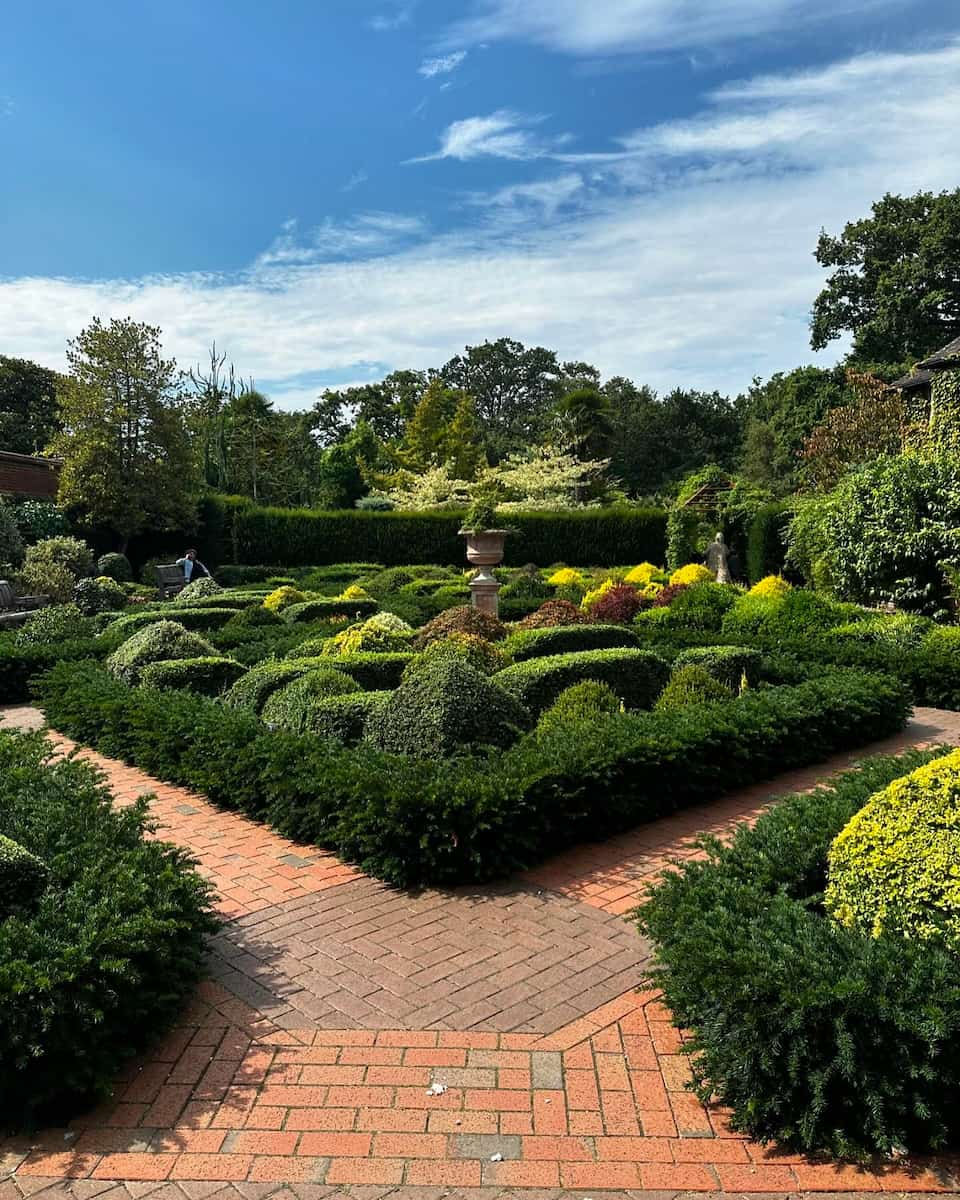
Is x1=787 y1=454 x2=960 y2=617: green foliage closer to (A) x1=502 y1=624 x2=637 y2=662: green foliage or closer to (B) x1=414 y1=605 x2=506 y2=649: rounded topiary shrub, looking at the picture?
(A) x1=502 y1=624 x2=637 y2=662: green foliage

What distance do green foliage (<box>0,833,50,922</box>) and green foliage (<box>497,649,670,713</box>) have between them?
3.76 m

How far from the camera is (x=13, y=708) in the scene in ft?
32.5

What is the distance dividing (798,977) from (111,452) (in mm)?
22776

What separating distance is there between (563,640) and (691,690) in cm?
155

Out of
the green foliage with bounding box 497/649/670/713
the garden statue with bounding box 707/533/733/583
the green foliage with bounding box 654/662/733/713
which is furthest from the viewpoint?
the garden statue with bounding box 707/533/733/583

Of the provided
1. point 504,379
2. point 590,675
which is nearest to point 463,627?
point 590,675

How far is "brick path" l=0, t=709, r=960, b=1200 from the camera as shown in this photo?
2455 millimetres

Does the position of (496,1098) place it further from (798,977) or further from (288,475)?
(288,475)

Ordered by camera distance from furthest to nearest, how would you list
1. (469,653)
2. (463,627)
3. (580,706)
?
(463,627), (469,653), (580,706)

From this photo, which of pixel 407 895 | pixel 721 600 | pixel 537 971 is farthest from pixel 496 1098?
pixel 721 600

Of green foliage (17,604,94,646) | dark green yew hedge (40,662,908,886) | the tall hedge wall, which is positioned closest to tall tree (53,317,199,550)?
the tall hedge wall

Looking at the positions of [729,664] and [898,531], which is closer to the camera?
[729,664]

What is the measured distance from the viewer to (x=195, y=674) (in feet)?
26.0

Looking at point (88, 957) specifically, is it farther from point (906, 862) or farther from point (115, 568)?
point (115, 568)
